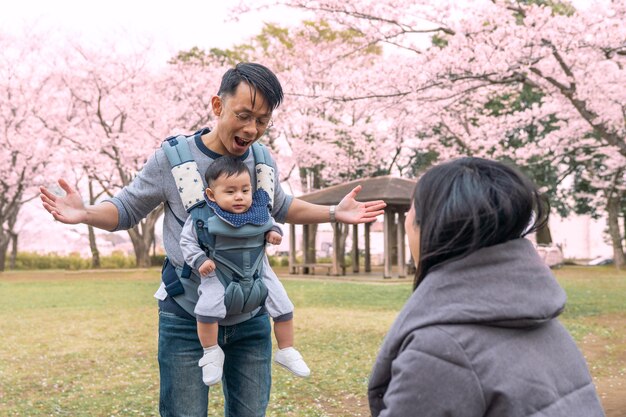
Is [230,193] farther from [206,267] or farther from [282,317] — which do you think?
[282,317]

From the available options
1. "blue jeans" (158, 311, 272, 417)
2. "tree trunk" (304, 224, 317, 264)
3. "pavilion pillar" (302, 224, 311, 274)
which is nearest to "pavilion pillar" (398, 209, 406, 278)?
"pavilion pillar" (302, 224, 311, 274)

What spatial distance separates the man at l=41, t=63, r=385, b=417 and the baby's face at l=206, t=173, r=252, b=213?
128 millimetres

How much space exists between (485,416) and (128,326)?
1023 cm

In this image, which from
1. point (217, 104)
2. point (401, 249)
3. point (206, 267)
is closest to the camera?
point (206, 267)

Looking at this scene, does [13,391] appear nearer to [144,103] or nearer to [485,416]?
[485,416]

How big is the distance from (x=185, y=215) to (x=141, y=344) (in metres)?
7.03

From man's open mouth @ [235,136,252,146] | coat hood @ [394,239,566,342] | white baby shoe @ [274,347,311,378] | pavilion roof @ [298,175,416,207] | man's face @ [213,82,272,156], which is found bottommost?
white baby shoe @ [274,347,311,378]

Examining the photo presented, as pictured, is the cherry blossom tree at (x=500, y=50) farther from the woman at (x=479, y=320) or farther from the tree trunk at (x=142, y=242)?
the tree trunk at (x=142, y=242)

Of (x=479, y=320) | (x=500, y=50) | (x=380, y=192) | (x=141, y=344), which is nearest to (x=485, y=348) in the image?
(x=479, y=320)

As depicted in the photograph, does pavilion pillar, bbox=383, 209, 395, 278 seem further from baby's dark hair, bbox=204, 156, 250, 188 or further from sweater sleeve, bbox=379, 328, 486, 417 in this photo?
sweater sleeve, bbox=379, 328, 486, 417

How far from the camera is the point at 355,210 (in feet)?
10.3

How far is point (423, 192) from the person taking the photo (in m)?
1.72

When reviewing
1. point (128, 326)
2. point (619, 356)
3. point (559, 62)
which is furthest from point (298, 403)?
point (559, 62)

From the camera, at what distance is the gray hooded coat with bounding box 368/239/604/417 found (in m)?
1.56
